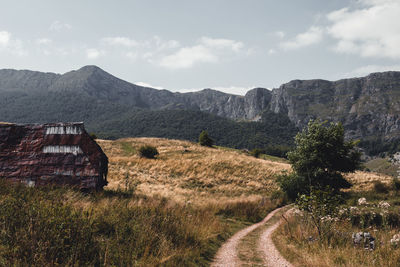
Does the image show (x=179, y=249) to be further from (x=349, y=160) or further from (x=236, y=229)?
(x=349, y=160)

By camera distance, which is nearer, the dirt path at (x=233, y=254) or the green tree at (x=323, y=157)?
the dirt path at (x=233, y=254)

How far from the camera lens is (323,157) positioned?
70.4 feet

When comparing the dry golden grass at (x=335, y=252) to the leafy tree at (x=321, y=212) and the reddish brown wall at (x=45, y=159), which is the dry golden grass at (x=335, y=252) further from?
the reddish brown wall at (x=45, y=159)

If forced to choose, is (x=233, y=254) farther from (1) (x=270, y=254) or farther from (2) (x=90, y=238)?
(2) (x=90, y=238)

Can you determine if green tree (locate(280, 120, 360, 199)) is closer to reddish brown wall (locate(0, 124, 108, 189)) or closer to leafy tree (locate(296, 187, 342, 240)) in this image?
leafy tree (locate(296, 187, 342, 240))

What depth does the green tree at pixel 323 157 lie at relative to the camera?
843 inches

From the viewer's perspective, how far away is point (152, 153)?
43.0 metres

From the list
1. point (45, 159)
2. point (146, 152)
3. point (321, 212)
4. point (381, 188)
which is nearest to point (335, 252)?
point (321, 212)

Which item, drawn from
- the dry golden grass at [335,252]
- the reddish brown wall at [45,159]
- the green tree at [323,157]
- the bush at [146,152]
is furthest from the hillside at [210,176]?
the dry golden grass at [335,252]

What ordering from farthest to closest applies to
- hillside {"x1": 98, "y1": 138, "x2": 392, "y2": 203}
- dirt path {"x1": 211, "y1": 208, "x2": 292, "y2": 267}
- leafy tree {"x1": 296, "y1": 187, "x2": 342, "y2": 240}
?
1. hillside {"x1": 98, "y1": 138, "x2": 392, "y2": 203}
2. leafy tree {"x1": 296, "y1": 187, "x2": 342, "y2": 240}
3. dirt path {"x1": 211, "y1": 208, "x2": 292, "y2": 267}

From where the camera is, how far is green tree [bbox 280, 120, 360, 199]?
70.3ft

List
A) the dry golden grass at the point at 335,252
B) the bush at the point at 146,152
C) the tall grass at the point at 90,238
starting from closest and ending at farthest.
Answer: the tall grass at the point at 90,238 < the dry golden grass at the point at 335,252 < the bush at the point at 146,152

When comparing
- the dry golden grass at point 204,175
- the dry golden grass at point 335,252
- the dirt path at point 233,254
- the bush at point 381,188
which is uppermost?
the dry golden grass at point 335,252

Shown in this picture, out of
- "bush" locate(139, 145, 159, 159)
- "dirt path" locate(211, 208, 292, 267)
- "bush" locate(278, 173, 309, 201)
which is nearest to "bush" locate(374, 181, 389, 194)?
"bush" locate(278, 173, 309, 201)
